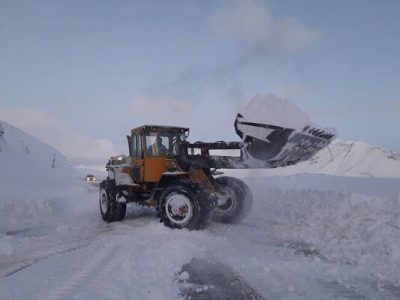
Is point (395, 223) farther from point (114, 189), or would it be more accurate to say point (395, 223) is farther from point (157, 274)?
point (114, 189)

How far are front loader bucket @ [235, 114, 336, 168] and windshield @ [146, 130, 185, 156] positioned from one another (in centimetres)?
242

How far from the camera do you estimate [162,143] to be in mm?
10461

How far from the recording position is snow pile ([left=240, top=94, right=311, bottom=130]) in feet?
25.4

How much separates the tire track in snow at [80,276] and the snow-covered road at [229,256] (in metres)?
0.01

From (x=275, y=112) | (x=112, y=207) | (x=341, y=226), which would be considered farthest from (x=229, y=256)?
(x=112, y=207)

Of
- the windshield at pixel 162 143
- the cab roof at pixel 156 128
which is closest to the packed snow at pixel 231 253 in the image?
the windshield at pixel 162 143

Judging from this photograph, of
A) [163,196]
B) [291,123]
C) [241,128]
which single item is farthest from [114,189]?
[291,123]

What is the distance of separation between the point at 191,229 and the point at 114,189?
3.40 meters

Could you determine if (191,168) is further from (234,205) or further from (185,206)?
(234,205)

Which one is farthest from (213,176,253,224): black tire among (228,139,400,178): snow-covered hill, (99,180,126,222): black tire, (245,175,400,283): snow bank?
(228,139,400,178): snow-covered hill

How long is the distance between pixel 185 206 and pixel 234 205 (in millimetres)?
2019

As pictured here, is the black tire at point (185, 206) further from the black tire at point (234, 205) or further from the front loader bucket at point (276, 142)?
the black tire at point (234, 205)

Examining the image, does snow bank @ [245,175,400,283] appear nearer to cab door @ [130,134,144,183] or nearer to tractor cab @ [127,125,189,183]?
tractor cab @ [127,125,189,183]

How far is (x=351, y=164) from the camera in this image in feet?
171
